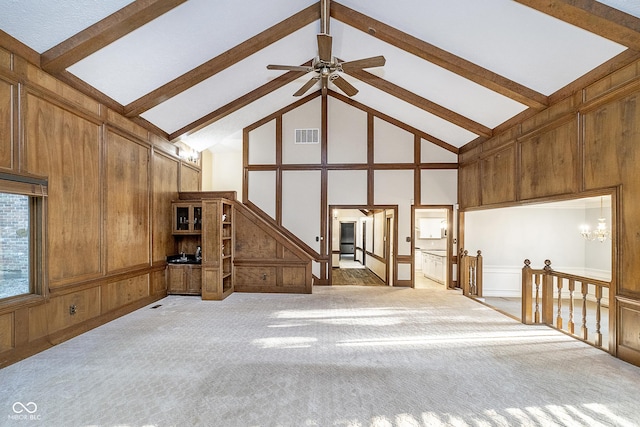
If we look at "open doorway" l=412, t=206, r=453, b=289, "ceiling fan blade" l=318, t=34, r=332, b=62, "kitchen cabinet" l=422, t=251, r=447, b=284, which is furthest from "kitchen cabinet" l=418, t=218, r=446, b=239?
"ceiling fan blade" l=318, t=34, r=332, b=62

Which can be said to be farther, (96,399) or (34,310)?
(34,310)

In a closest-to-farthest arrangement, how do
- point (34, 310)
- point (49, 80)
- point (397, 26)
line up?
point (34, 310) < point (49, 80) < point (397, 26)

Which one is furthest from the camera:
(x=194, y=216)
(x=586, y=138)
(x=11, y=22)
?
(x=194, y=216)

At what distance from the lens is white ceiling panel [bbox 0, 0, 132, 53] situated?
2893 mm

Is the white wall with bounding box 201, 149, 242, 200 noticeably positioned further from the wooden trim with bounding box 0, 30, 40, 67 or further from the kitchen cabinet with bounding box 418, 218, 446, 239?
the wooden trim with bounding box 0, 30, 40, 67

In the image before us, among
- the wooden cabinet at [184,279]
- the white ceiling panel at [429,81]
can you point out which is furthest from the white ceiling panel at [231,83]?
the wooden cabinet at [184,279]

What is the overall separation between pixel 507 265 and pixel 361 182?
419 centimetres

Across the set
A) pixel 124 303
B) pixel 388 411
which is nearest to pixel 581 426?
pixel 388 411

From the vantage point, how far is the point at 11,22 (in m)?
2.97

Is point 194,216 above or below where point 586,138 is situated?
below

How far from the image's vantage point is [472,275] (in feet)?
21.4

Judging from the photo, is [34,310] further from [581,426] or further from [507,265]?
[507,265]

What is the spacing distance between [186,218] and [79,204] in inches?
101

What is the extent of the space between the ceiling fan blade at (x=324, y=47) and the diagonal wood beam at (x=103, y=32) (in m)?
1.66
